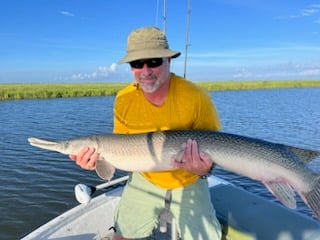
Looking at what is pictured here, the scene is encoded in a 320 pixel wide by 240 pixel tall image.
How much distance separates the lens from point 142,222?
11.4 feet

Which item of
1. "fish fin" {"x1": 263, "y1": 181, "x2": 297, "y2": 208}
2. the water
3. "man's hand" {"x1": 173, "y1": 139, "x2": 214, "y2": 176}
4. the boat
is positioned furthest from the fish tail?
the water

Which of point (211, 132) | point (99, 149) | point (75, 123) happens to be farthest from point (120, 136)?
point (75, 123)

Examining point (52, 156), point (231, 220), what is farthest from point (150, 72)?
point (52, 156)

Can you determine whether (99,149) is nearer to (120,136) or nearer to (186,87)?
(120,136)

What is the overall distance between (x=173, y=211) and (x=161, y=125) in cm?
78

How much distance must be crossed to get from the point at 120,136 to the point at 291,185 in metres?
1.45

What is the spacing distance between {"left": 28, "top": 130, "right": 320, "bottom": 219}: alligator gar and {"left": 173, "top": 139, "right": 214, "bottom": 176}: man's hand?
1.9 inches

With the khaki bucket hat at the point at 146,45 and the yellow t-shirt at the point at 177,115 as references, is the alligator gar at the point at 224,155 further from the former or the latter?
the khaki bucket hat at the point at 146,45

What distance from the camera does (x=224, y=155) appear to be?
3033 mm

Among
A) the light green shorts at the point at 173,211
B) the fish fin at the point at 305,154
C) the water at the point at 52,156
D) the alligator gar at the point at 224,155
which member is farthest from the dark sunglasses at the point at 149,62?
the water at the point at 52,156

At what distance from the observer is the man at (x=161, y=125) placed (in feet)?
10.8

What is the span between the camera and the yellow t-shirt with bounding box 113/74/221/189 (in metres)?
3.37

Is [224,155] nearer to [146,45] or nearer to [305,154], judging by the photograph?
[305,154]

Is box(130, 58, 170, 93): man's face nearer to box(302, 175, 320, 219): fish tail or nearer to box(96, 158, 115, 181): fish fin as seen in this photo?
box(96, 158, 115, 181): fish fin
